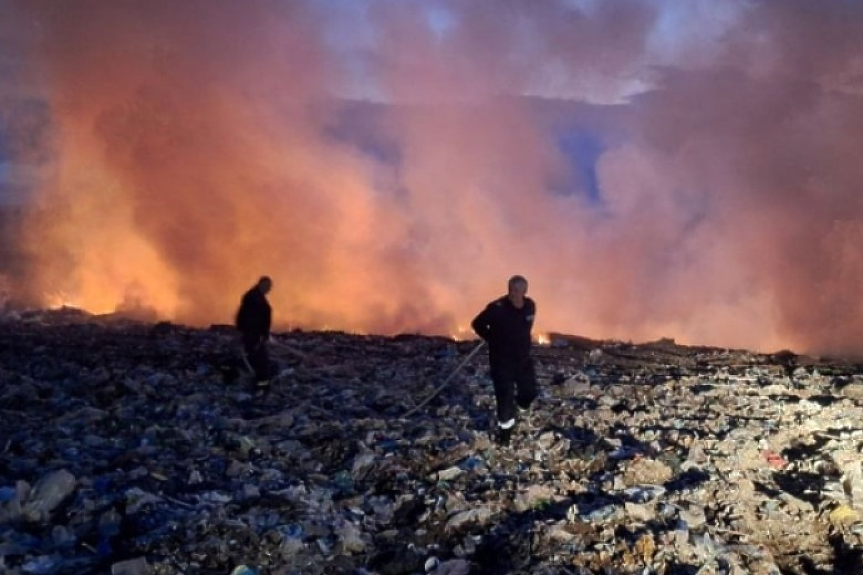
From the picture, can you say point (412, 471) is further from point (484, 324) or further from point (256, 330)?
point (256, 330)

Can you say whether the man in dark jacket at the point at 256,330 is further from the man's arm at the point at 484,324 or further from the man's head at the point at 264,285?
the man's arm at the point at 484,324

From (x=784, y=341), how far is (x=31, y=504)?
1503cm

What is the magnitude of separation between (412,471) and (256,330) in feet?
10.8

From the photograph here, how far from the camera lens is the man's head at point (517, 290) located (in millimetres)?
6629

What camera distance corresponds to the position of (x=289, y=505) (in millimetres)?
5422

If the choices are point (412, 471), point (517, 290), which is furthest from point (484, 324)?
point (412, 471)

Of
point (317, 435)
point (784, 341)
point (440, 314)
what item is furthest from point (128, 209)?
point (784, 341)

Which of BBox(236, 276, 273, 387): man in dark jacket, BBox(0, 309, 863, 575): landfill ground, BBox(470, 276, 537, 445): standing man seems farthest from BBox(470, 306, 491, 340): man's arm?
BBox(236, 276, 273, 387): man in dark jacket

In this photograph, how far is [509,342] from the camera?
671 centimetres

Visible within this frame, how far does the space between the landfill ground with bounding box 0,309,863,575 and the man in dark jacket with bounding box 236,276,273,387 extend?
272 mm

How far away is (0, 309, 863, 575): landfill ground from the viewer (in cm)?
491

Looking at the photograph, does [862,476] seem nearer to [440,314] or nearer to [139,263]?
[440,314]

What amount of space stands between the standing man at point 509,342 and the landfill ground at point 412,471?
0.47m

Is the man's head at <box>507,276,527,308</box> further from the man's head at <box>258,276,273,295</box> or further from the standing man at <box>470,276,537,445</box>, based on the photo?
the man's head at <box>258,276,273,295</box>
